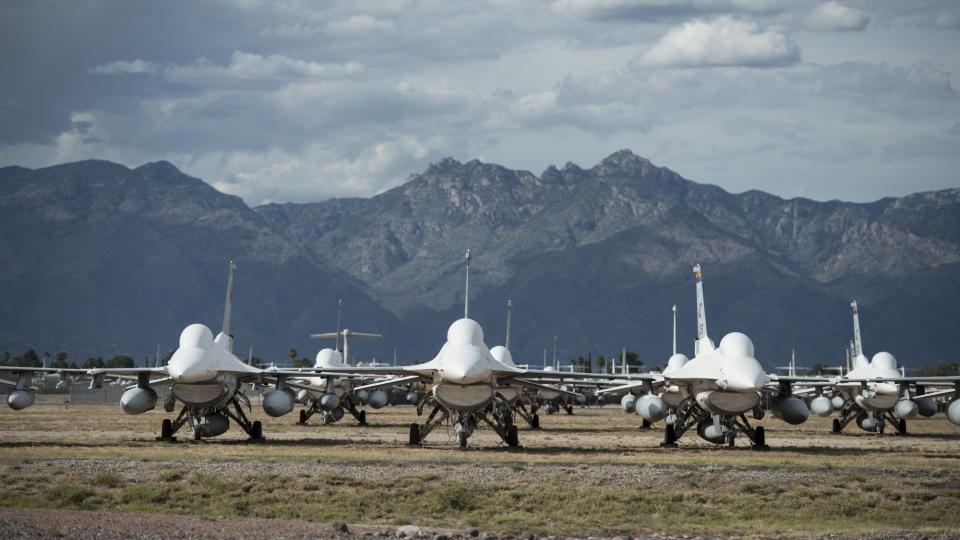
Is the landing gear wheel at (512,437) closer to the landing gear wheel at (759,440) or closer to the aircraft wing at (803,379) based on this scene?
the landing gear wheel at (759,440)

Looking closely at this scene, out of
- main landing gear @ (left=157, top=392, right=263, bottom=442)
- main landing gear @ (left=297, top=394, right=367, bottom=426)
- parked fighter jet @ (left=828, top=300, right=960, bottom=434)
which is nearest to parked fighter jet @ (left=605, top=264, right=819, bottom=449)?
parked fighter jet @ (left=828, top=300, right=960, bottom=434)

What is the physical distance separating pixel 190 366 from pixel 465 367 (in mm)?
9311

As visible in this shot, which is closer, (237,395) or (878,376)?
(237,395)

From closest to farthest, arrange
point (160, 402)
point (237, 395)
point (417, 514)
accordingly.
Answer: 1. point (417, 514)
2. point (237, 395)
3. point (160, 402)

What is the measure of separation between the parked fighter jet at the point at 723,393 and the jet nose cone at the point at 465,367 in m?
7.66

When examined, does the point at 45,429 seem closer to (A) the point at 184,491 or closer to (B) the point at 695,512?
(A) the point at 184,491

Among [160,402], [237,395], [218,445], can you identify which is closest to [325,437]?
[237,395]

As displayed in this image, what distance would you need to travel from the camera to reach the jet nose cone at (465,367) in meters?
37.3

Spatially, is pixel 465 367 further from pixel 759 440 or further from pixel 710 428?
pixel 759 440

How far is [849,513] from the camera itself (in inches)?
1061

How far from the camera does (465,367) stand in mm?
37312

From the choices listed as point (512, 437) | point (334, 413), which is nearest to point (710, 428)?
point (512, 437)

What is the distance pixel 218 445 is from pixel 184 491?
14.0 m

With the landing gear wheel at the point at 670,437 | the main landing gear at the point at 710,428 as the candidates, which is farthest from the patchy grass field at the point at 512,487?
the landing gear wheel at the point at 670,437
